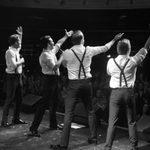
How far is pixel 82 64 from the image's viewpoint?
4293 millimetres

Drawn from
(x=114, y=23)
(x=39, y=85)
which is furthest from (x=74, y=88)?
(x=114, y=23)

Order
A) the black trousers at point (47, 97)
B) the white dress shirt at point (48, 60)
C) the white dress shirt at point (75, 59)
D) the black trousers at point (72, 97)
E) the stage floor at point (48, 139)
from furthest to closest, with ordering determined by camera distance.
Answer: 1. the black trousers at point (47, 97)
2. the white dress shirt at point (48, 60)
3. the stage floor at point (48, 139)
4. the white dress shirt at point (75, 59)
5. the black trousers at point (72, 97)

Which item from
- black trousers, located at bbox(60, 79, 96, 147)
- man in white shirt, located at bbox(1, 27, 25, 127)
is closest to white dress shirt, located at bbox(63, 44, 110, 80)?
black trousers, located at bbox(60, 79, 96, 147)

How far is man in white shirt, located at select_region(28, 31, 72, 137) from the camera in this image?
4.94 meters

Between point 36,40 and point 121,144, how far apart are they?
6802mm

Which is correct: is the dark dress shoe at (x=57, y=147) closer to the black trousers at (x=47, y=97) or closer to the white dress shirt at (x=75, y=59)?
the black trousers at (x=47, y=97)

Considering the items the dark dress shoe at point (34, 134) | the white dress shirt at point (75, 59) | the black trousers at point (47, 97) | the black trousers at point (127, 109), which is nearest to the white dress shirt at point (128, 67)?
the black trousers at point (127, 109)

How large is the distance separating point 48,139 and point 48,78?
1.02m

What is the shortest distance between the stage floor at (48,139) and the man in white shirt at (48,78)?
0.24 meters

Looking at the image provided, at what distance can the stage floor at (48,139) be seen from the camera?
439 centimetres

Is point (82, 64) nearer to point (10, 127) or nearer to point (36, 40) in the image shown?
point (10, 127)

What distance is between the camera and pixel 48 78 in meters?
5.08

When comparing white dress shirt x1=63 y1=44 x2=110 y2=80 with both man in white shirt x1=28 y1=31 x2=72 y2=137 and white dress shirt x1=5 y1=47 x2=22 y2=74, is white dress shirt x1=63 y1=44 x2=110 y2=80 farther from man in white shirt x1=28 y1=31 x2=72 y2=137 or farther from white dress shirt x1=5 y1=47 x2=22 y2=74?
white dress shirt x1=5 y1=47 x2=22 y2=74

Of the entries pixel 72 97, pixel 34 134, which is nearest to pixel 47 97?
pixel 34 134
